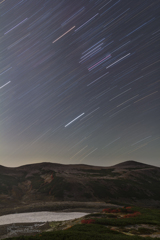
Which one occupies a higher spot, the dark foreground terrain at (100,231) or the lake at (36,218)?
the dark foreground terrain at (100,231)

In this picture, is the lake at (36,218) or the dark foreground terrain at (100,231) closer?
the dark foreground terrain at (100,231)

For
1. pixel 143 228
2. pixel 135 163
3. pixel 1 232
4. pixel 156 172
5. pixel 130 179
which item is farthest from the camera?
pixel 135 163

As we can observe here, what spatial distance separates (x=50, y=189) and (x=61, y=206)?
2974 centimetres

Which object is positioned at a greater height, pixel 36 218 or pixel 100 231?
pixel 100 231

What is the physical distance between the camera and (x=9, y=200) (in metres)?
68.1

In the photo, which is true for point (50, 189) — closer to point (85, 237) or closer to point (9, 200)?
point (9, 200)

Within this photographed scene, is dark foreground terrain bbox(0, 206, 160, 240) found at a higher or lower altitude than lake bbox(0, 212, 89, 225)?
higher

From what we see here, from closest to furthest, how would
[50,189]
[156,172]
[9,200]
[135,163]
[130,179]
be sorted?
[9,200] < [50,189] < [130,179] < [156,172] < [135,163]

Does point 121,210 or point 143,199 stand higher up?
point 121,210

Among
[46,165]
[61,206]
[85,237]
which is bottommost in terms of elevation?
[61,206]

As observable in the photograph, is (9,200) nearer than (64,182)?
Yes

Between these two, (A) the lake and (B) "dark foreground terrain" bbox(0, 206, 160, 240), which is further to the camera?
(A) the lake

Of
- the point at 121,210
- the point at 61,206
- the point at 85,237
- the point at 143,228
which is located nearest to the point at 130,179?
the point at 61,206

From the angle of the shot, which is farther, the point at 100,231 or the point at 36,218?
the point at 36,218
